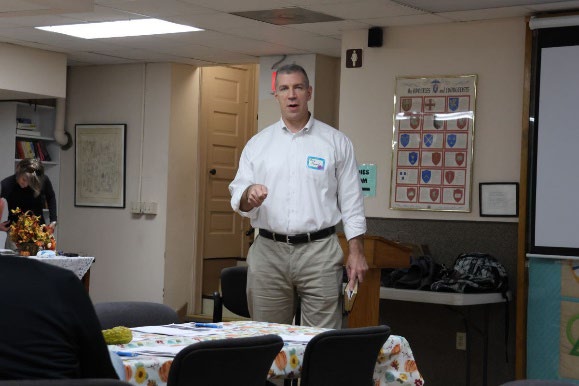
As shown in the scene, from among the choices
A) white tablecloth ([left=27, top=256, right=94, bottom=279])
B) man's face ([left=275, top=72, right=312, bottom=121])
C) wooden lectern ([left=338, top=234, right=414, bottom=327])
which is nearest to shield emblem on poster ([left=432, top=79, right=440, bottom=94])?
wooden lectern ([left=338, top=234, right=414, bottom=327])

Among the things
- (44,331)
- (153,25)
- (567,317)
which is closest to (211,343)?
(44,331)

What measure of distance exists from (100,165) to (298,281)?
6203 mm

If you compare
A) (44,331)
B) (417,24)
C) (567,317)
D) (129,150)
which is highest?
(417,24)

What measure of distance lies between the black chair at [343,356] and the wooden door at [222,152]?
7.28m

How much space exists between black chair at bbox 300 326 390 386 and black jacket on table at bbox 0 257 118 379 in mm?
956

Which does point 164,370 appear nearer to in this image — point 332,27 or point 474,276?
point 474,276

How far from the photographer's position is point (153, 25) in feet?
26.8

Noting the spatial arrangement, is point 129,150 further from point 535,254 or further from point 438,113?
point 535,254

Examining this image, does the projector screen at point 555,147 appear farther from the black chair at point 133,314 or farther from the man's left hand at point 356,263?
the black chair at point 133,314

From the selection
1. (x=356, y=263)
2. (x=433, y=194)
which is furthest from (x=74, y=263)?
(x=356, y=263)

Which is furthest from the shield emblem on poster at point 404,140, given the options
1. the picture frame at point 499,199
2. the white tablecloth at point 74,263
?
the white tablecloth at point 74,263

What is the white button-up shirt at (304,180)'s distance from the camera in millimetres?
4762

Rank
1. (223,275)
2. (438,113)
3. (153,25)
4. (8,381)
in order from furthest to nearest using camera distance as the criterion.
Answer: (153,25), (438,113), (223,275), (8,381)

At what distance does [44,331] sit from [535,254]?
496 centimetres
